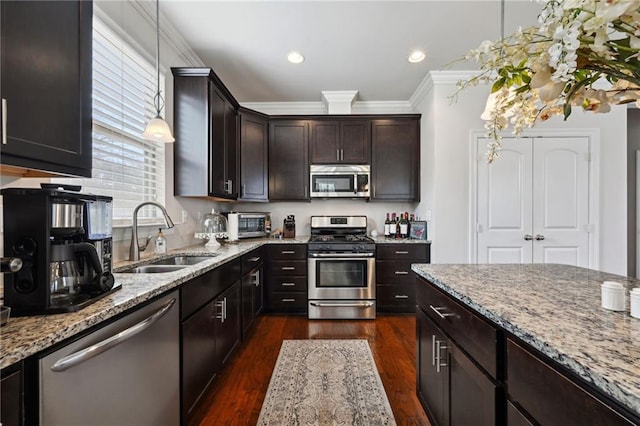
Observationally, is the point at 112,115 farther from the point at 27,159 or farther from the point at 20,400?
the point at 20,400

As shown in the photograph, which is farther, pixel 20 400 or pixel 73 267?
pixel 73 267

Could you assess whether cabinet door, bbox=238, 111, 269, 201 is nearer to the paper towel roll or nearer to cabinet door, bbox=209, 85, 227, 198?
the paper towel roll

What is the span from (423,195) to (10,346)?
351cm

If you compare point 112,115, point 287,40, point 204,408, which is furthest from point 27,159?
point 287,40

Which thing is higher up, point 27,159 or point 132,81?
point 132,81

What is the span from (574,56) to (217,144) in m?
2.59

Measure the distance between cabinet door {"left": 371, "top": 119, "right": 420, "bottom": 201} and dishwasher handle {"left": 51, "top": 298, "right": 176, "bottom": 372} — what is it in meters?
2.93

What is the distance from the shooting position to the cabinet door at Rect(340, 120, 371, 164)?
3646 mm

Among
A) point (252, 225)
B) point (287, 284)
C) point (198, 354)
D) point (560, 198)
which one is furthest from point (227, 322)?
point (560, 198)

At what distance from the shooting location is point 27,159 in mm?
930

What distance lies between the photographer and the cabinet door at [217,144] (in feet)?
8.39

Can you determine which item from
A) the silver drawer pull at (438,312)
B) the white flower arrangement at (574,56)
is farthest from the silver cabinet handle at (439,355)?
the white flower arrangement at (574,56)

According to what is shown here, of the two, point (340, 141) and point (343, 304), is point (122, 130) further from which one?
point (343, 304)

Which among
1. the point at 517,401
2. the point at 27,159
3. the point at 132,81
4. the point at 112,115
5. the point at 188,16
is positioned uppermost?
the point at 188,16
